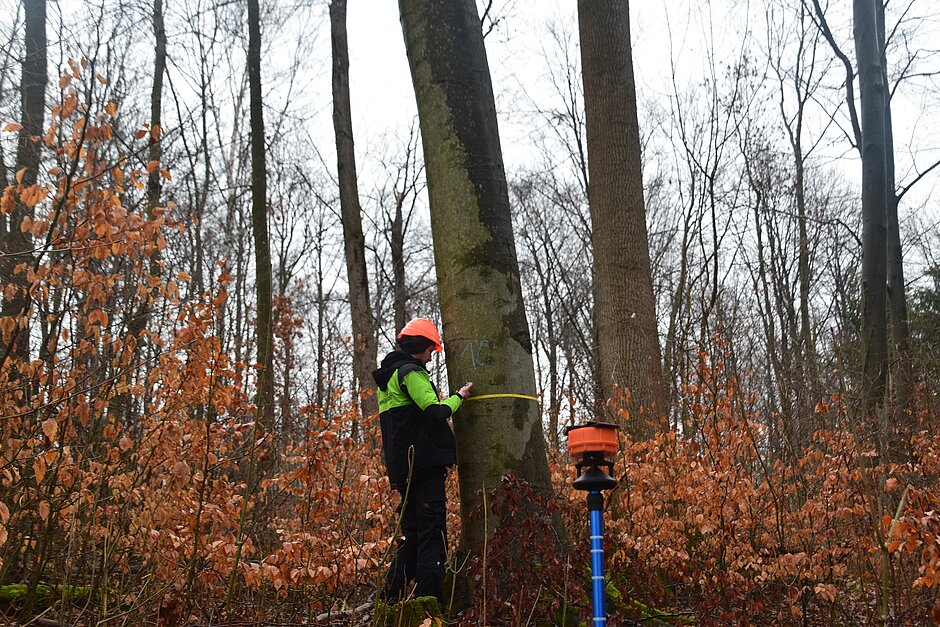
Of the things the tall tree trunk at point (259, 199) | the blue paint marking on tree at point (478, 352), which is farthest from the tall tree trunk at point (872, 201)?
the tall tree trunk at point (259, 199)

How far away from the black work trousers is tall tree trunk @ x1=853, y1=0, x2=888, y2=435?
5.89m

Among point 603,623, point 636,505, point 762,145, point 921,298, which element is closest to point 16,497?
point 603,623

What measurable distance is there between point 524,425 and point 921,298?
65.1 ft

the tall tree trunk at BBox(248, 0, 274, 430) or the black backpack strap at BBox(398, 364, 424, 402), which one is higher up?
the tall tree trunk at BBox(248, 0, 274, 430)

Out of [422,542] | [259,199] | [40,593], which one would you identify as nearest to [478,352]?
[422,542]

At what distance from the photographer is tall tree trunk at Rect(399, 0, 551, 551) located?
4.18 meters

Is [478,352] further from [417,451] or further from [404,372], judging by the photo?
[417,451]

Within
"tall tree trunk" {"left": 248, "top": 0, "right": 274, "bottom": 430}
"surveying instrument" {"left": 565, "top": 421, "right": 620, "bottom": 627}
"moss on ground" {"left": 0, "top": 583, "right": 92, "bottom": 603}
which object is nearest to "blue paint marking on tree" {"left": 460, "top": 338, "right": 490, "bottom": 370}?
"surveying instrument" {"left": 565, "top": 421, "right": 620, "bottom": 627}

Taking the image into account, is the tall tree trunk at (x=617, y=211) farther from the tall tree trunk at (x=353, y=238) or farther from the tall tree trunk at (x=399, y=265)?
the tall tree trunk at (x=399, y=265)

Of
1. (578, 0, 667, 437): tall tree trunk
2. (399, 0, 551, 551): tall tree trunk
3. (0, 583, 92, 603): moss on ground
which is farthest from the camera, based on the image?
(578, 0, 667, 437): tall tree trunk

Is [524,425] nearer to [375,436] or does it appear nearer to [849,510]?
[849,510]

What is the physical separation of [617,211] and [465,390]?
476cm

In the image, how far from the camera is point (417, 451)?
4.60m

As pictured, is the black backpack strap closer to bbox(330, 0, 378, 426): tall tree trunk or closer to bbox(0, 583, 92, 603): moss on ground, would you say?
bbox(0, 583, 92, 603): moss on ground
